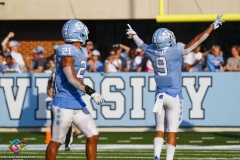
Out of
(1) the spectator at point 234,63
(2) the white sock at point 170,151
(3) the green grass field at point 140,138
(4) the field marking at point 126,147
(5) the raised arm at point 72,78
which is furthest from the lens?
(1) the spectator at point 234,63

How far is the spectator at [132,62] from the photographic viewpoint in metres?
21.3

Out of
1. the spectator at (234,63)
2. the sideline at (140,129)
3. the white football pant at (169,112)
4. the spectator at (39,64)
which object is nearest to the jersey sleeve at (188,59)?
the spectator at (234,63)

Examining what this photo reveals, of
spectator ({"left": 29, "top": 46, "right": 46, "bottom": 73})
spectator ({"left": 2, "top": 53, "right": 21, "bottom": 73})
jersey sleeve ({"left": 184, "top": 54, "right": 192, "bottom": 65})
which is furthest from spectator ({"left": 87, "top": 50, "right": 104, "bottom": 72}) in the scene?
jersey sleeve ({"left": 184, "top": 54, "right": 192, "bottom": 65})

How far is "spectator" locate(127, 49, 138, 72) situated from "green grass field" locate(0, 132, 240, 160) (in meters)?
2.04

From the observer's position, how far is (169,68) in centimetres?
1276

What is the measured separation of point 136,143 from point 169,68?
4851 mm

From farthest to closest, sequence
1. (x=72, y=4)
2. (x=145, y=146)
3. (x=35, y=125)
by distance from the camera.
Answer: (x=72, y=4), (x=35, y=125), (x=145, y=146)

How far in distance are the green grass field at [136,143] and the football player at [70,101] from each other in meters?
3.06

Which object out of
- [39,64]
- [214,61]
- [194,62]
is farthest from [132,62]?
[39,64]

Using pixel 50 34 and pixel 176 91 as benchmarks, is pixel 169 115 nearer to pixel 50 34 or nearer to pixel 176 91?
pixel 176 91

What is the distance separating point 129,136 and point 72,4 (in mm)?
5958

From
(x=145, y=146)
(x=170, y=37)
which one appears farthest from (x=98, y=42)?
(x=170, y=37)

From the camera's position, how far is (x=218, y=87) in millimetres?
20000

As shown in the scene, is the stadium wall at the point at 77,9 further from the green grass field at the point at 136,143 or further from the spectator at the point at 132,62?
the green grass field at the point at 136,143
